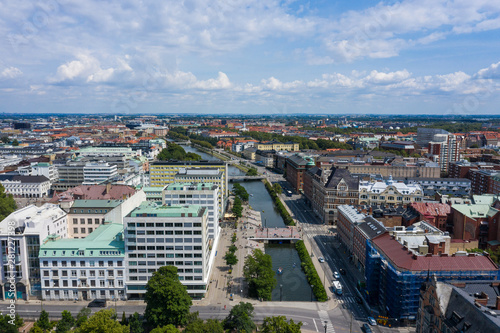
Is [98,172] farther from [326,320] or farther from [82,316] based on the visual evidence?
[326,320]

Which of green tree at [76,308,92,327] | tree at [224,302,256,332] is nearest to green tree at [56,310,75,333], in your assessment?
green tree at [76,308,92,327]

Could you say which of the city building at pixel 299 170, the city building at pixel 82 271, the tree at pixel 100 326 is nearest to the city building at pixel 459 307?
the tree at pixel 100 326

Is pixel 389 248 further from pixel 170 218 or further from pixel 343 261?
pixel 170 218

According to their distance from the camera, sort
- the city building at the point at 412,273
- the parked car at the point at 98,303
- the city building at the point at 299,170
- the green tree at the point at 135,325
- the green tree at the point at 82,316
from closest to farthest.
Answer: the green tree at the point at 135,325
the green tree at the point at 82,316
the city building at the point at 412,273
the parked car at the point at 98,303
the city building at the point at 299,170

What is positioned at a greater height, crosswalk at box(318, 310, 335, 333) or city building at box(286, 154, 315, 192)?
city building at box(286, 154, 315, 192)

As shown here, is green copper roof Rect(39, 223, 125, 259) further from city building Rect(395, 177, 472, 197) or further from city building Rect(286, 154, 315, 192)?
city building Rect(395, 177, 472, 197)

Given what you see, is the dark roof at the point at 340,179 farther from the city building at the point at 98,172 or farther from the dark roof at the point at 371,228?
the city building at the point at 98,172
